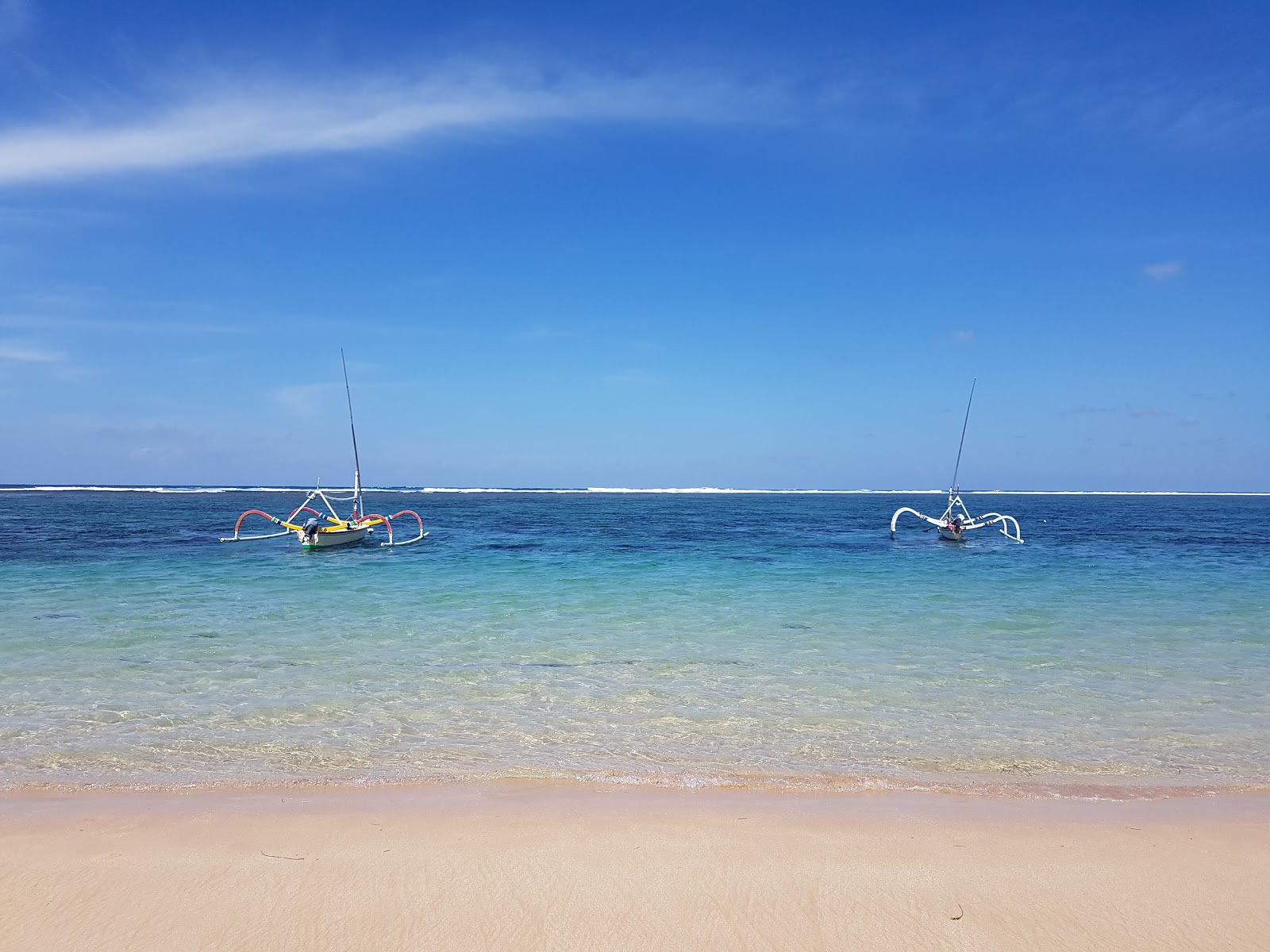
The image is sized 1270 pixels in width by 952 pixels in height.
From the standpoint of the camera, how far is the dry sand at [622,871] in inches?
151

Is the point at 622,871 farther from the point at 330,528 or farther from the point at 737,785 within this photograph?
the point at 330,528

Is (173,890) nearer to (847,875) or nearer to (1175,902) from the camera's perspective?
(847,875)

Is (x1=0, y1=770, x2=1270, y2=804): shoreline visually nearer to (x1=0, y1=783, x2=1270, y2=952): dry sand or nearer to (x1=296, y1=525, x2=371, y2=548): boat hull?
(x1=0, y1=783, x2=1270, y2=952): dry sand

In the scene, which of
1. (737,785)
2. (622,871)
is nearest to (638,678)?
(737,785)

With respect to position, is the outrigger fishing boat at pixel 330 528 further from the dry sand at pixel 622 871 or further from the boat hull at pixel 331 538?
the dry sand at pixel 622 871

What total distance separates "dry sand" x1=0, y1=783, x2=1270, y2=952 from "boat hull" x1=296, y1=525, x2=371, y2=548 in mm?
25179

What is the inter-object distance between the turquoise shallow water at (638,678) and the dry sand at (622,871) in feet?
2.04

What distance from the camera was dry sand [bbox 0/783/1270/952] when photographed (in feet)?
12.6

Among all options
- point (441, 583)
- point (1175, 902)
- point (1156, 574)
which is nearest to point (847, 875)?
point (1175, 902)

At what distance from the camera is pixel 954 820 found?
17.3ft

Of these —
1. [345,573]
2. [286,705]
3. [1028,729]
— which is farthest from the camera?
[345,573]

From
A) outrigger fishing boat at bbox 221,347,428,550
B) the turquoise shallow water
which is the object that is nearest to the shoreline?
the turquoise shallow water

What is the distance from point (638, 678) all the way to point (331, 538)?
23853 mm

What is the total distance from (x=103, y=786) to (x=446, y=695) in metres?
3.40
